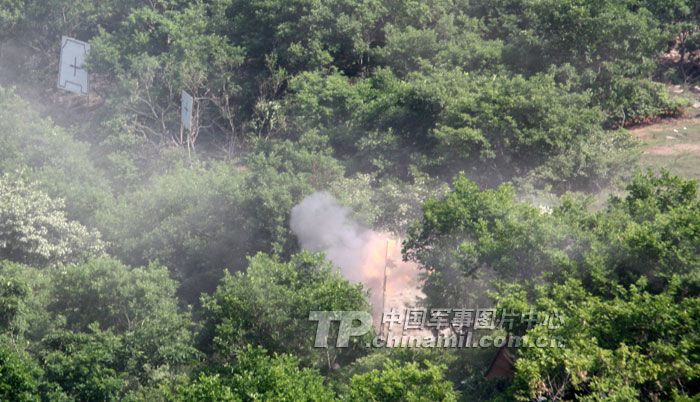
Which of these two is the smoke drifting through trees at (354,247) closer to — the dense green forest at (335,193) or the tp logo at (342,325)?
the dense green forest at (335,193)

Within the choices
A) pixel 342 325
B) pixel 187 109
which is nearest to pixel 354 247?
pixel 342 325

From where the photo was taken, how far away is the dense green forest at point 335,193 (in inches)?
750

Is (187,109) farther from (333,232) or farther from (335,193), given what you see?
(333,232)

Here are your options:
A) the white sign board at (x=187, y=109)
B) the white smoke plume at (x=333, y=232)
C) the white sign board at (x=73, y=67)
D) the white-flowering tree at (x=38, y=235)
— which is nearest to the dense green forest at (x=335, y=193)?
the white-flowering tree at (x=38, y=235)

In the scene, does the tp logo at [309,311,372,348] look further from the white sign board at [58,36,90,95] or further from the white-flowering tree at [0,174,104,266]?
the white sign board at [58,36,90,95]

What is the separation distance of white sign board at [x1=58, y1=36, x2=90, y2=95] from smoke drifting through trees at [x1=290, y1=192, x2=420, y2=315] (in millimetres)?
16270

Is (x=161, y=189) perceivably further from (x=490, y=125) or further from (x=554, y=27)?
(x=554, y=27)

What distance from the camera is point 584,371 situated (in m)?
16.9

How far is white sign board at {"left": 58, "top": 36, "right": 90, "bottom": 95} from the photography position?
39.4 m

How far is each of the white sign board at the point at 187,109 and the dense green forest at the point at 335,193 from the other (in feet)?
1.96

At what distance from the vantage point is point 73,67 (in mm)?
39875

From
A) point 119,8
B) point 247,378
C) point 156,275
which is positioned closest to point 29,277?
point 156,275

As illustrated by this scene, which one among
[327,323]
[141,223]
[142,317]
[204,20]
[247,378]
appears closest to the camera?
[247,378]

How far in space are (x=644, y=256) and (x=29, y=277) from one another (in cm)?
1392
